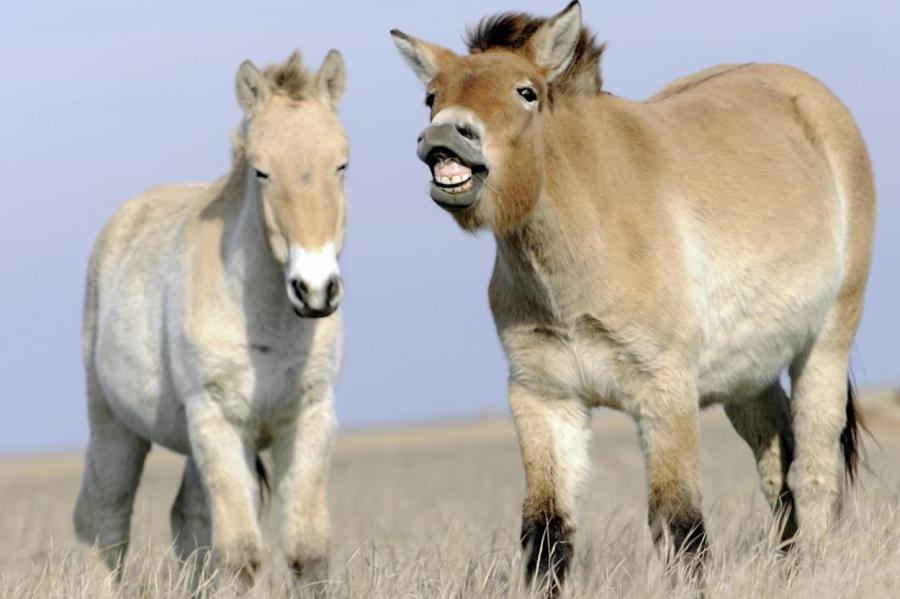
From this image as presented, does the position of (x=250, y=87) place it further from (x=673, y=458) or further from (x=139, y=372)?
(x=673, y=458)

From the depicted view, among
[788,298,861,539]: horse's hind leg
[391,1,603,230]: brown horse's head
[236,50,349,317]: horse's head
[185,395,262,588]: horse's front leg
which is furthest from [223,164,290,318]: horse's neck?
[788,298,861,539]: horse's hind leg

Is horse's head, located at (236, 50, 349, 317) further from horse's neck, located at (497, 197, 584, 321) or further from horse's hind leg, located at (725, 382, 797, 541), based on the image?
horse's hind leg, located at (725, 382, 797, 541)

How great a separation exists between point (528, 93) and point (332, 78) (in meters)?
1.88

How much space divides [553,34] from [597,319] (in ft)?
3.91

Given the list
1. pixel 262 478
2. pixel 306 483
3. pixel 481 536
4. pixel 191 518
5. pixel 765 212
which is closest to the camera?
pixel 765 212

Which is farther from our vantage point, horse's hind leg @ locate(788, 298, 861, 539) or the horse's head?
horse's hind leg @ locate(788, 298, 861, 539)

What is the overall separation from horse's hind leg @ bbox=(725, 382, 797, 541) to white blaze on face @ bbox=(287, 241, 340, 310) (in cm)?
259

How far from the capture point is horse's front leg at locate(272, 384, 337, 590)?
6824mm

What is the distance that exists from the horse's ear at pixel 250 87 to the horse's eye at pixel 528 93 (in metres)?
1.93

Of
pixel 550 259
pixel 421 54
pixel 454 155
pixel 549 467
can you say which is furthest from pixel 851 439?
pixel 454 155

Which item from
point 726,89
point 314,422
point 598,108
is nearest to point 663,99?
point 726,89

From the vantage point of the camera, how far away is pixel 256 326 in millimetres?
6965

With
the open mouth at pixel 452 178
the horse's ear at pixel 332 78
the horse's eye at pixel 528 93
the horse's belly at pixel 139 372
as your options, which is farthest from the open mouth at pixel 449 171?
the horse's belly at pixel 139 372

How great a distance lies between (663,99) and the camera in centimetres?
732
